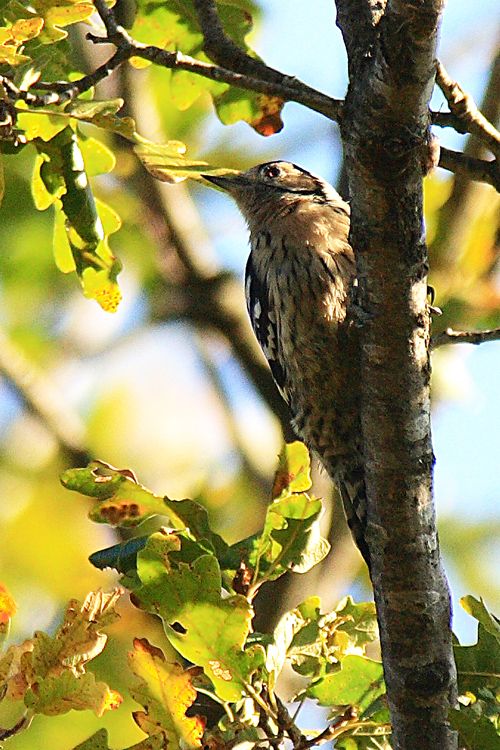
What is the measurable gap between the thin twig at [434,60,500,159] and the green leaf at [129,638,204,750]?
1.74 meters

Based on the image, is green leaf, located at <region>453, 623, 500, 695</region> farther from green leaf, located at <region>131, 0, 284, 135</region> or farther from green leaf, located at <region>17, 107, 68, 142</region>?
green leaf, located at <region>131, 0, 284, 135</region>

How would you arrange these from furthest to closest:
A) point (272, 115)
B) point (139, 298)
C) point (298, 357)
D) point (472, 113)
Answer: point (139, 298), point (298, 357), point (272, 115), point (472, 113)

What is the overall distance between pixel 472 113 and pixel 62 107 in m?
1.18

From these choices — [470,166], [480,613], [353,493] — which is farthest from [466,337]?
[353,493]

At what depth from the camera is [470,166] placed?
3.58 m

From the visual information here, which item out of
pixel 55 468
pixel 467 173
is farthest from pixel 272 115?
pixel 55 468

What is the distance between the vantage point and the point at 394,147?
9.03 feet

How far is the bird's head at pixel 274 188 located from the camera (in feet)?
17.4

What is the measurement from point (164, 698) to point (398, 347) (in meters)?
1.05

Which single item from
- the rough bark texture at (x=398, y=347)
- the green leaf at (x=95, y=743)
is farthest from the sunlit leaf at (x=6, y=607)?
the rough bark texture at (x=398, y=347)

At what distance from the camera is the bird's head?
532cm

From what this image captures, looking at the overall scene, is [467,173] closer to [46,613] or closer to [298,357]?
[298,357]

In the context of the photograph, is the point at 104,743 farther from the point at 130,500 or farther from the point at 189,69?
the point at 189,69

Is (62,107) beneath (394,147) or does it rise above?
above
